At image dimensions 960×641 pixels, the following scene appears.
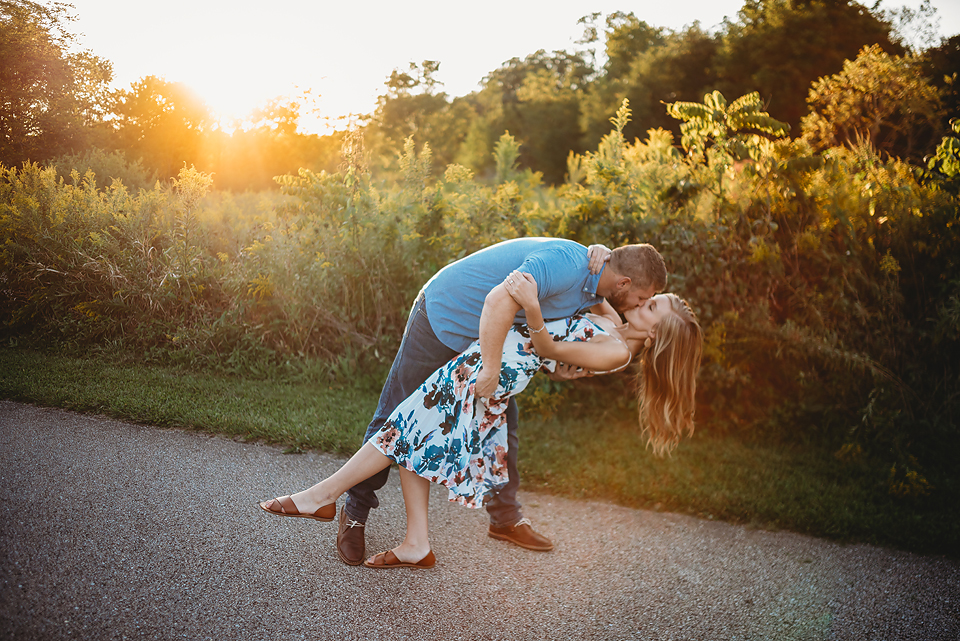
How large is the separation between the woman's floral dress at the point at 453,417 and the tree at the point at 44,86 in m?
3.81

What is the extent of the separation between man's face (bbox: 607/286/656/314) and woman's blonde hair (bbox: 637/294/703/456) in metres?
0.17

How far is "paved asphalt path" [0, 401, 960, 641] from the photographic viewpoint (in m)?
2.51

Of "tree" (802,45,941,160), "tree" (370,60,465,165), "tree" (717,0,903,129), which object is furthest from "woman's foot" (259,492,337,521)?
"tree" (717,0,903,129)

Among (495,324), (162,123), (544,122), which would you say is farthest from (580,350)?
(544,122)

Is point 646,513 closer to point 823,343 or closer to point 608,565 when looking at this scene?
point 608,565

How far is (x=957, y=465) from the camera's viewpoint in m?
4.90

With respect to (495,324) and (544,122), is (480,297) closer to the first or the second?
(495,324)

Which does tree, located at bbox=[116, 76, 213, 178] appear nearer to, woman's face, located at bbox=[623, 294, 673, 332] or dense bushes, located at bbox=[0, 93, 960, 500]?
dense bushes, located at bbox=[0, 93, 960, 500]

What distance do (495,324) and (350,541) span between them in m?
1.35

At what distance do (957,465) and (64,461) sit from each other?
6.41m

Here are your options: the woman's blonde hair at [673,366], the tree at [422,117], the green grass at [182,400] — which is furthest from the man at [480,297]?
the tree at [422,117]

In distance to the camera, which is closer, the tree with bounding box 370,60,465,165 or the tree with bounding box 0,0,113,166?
the tree with bounding box 0,0,113,166

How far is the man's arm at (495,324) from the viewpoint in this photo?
8.53ft

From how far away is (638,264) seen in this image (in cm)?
299
